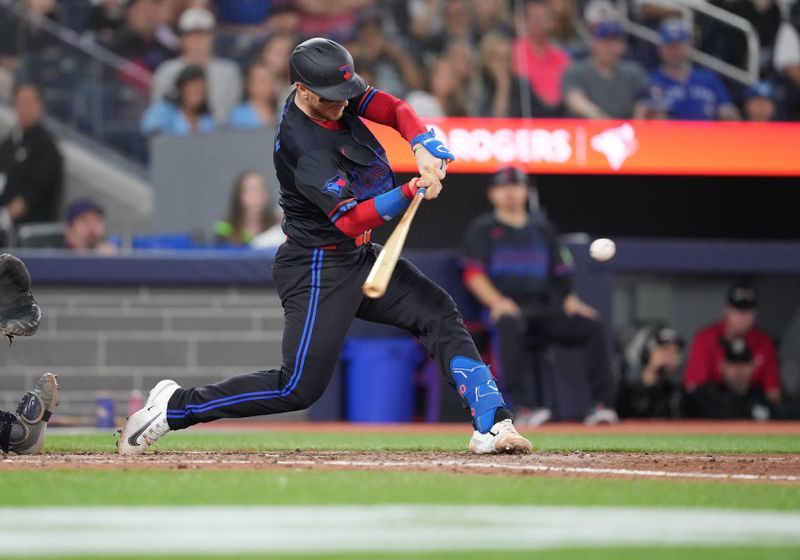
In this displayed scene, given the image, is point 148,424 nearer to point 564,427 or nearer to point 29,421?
point 29,421

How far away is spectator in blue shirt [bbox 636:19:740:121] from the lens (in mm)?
13922

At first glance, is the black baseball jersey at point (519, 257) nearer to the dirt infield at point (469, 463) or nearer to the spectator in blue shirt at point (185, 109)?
the spectator in blue shirt at point (185, 109)

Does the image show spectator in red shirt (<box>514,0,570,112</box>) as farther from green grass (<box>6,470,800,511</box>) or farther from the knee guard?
green grass (<box>6,470,800,511</box>)

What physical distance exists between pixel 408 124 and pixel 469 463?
1.50 m

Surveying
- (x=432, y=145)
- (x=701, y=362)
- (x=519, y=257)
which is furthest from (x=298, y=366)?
(x=701, y=362)

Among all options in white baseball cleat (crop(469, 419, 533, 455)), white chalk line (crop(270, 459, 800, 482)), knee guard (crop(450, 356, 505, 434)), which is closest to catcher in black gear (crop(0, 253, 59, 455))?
white chalk line (crop(270, 459, 800, 482))

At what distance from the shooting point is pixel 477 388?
6.25m

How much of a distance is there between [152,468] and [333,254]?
122 centimetres

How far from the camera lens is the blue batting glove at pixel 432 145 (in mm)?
6027

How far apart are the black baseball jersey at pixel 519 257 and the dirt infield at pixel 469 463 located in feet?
14.4

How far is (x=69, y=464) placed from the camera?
5.84 m

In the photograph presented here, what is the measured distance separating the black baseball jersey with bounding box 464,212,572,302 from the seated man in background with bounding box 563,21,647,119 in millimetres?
2566

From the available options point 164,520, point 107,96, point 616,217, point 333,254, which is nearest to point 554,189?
point 616,217

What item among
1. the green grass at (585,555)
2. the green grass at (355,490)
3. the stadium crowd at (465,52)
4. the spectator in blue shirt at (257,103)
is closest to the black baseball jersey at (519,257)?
the stadium crowd at (465,52)
